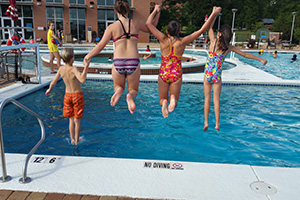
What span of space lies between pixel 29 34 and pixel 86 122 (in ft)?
108

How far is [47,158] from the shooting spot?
4.48 metres

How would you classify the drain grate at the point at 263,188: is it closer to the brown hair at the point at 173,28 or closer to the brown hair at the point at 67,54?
the brown hair at the point at 173,28

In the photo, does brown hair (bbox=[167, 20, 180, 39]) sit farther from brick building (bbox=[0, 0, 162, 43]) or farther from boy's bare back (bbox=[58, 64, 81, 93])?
brick building (bbox=[0, 0, 162, 43])

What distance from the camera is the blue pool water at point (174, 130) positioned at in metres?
6.40

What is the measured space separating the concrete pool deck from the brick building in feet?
111

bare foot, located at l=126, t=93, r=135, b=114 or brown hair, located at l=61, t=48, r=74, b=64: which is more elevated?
brown hair, located at l=61, t=48, r=74, b=64

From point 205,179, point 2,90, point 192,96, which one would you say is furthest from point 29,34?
point 205,179

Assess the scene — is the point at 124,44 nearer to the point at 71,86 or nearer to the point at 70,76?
the point at 70,76

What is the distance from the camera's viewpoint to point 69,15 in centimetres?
3597

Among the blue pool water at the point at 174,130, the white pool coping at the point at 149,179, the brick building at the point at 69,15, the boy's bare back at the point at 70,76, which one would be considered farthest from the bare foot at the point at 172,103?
the brick building at the point at 69,15

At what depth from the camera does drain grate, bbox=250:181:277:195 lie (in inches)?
140

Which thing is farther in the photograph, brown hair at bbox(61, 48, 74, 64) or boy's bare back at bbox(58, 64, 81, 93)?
boy's bare back at bbox(58, 64, 81, 93)

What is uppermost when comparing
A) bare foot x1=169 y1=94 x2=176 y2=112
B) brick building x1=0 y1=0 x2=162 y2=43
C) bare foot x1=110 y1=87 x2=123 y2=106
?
brick building x1=0 y1=0 x2=162 y2=43

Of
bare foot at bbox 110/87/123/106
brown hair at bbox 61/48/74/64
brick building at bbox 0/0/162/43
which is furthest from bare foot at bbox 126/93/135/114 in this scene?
brick building at bbox 0/0/162/43
